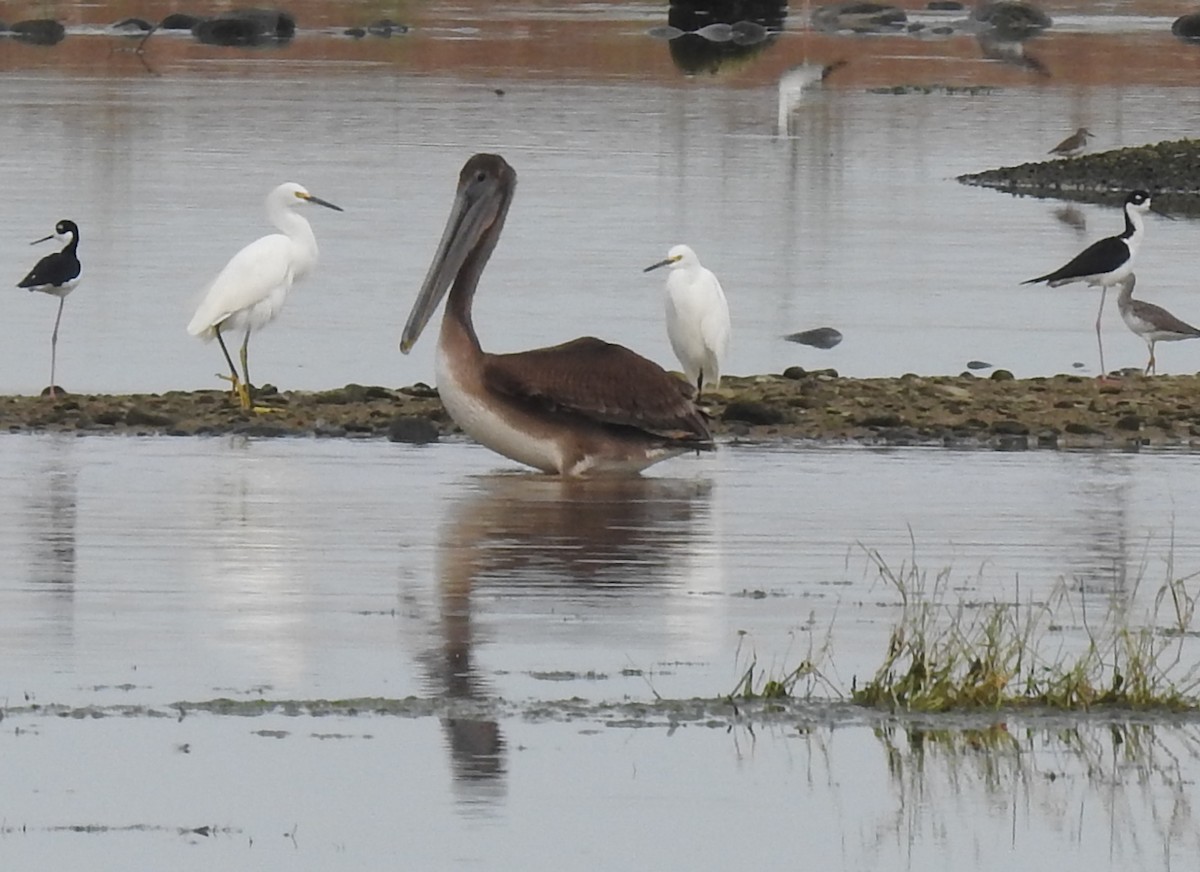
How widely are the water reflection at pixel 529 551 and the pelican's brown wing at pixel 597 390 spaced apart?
0.28m

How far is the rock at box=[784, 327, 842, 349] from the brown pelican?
22.5ft

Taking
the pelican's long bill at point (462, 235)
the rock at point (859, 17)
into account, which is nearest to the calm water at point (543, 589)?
the pelican's long bill at point (462, 235)

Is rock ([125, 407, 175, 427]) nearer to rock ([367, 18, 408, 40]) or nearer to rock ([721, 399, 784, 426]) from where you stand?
rock ([721, 399, 784, 426])

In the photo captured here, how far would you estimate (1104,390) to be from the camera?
16031 millimetres

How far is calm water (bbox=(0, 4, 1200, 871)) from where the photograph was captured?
6.80 meters

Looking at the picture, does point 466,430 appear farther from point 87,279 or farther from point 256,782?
point 87,279

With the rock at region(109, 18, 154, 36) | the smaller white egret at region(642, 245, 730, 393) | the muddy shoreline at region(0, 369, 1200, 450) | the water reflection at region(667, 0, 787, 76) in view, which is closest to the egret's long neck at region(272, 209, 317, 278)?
the muddy shoreline at region(0, 369, 1200, 450)

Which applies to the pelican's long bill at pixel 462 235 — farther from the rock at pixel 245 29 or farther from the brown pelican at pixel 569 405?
the rock at pixel 245 29

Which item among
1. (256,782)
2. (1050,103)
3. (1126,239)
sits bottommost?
(1050,103)

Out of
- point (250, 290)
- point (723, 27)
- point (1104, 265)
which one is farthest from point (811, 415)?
point (723, 27)

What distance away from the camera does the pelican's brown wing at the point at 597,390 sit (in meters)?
12.9

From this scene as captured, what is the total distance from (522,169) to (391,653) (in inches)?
1071

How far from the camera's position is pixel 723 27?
72.4 meters

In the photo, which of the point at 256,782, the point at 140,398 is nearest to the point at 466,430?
the point at 140,398
